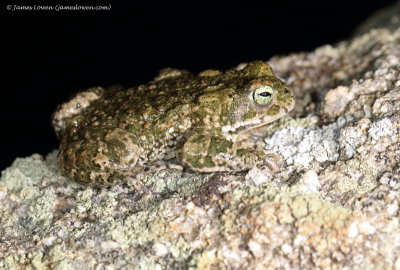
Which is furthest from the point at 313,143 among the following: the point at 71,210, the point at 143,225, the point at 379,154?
the point at 71,210

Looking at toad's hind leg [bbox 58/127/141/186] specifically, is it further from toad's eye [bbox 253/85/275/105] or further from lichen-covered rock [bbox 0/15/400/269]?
toad's eye [bbox 253/85/275/105]

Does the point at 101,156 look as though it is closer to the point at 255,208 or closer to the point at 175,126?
the point at 175,126

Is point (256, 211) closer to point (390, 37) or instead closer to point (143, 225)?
point (143, 225)

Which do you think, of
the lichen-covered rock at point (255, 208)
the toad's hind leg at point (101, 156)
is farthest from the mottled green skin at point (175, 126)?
the lichen-covered rock at point (255, 208)

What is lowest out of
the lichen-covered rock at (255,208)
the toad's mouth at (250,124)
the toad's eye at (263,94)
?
the lichen-covered rock at (255,208)

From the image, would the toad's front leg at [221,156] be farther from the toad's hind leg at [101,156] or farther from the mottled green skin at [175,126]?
the toad's hind leg at [101,156]

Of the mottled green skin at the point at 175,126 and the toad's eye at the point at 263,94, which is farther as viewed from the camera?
the toad's eye at the point at 263,94
